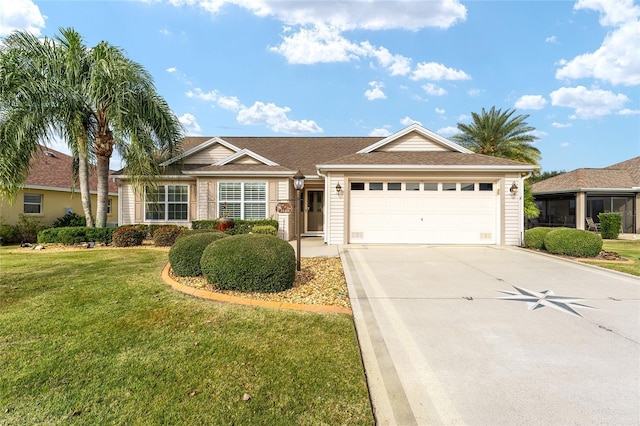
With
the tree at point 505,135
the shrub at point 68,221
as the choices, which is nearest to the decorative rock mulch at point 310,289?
the shrub at point 68,221

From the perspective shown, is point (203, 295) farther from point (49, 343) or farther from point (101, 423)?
point (101, 423)

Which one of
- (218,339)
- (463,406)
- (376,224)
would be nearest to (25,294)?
(218,339)

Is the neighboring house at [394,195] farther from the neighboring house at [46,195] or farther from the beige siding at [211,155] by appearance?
the neighboring house at [46,195]

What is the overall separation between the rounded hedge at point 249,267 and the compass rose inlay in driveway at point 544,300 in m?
3.80

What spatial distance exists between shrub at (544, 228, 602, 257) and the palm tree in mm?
11417

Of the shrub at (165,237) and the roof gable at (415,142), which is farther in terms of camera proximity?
the roof gable at (415,142)

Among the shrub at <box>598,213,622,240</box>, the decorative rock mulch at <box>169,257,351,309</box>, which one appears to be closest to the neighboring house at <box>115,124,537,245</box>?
the decorative rock mulch at <box>169,257,351,309</box>

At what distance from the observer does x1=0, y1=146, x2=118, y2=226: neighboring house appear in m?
14.0

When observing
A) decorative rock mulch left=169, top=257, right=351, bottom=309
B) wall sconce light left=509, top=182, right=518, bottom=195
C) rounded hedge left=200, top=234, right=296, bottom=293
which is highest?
wall sconce light left=509, top=182, right=518, bottom=195

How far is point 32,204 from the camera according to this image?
15.1 meters

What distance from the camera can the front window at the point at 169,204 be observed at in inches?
512

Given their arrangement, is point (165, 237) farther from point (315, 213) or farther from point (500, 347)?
point (500, 347)

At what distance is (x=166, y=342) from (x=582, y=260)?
1044 centimetres

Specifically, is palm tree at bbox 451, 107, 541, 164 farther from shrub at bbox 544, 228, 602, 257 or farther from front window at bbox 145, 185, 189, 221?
front window at bbox 145, 185, 189, 221
